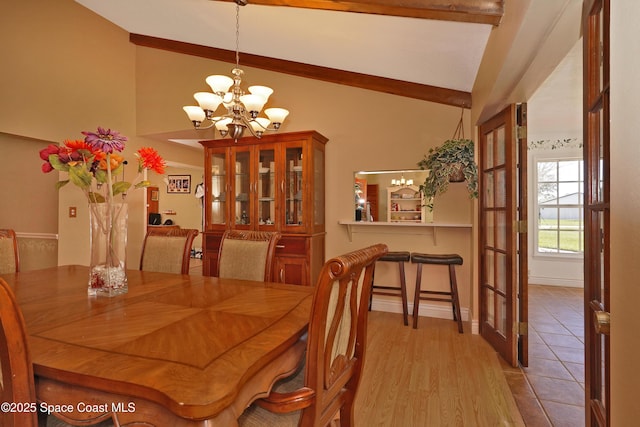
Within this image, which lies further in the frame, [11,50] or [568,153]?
[568,153]

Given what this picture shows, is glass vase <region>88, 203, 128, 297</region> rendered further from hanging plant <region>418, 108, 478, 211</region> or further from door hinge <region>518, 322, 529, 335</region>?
door hinge <region>518, 322, 529, 335</region>

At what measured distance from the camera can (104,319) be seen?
1.17m

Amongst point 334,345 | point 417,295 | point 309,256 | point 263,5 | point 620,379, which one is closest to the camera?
point 620,379

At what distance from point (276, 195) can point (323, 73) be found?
1502 millimetres

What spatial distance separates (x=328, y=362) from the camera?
3.35 ft

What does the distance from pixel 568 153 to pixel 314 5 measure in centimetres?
474

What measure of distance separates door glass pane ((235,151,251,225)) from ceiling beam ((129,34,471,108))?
45.7 inches

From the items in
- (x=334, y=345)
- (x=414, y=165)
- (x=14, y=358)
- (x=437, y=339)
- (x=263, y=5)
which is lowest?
(x=437, y=339)

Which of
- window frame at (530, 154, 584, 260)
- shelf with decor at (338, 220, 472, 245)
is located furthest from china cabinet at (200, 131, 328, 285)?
window frame at (530, 154, 584, 260)

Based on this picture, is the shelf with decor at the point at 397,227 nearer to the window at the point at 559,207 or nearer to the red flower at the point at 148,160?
the red flower at the point at 148,160

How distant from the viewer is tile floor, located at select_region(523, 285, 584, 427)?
6.31 feet

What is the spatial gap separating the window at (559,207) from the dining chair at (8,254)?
6208 millimetres

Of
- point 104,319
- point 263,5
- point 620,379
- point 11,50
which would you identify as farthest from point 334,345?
point 11,50

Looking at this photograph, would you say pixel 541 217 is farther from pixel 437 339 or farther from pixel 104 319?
pixel 104 319
